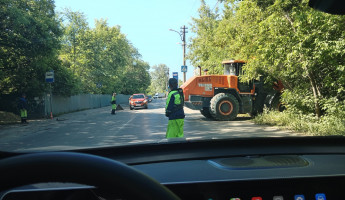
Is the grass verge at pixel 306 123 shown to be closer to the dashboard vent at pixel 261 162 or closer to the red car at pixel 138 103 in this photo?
the dashboard vent at pixel 261 162

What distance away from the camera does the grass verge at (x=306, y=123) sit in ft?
31.0

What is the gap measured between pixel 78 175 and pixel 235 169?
4.06ft

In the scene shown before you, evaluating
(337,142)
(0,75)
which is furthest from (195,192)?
(0,75)

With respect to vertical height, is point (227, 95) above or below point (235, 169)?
above

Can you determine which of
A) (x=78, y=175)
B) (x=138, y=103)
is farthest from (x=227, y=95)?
(x=138, y=103)

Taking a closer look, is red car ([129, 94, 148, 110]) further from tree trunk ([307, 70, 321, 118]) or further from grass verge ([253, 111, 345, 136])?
tree trunk ([307, 70, 321, 118])

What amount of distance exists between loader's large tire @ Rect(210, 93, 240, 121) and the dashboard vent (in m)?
13.5

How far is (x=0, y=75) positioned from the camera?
17.7 metres

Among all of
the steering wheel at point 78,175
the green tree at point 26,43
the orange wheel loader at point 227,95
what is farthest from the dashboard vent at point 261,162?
the green tree at point 26,43

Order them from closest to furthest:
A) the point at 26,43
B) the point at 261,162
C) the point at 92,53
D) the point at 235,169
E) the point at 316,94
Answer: the point at 235,169
the point at 261,162
the point at 316,94
the point at 26,43
the point at 92,53

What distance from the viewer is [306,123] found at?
11062mm

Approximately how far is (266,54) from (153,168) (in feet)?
34.0

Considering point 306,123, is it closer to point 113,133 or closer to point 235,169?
point 113,133

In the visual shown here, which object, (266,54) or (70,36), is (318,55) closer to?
(266,54)
